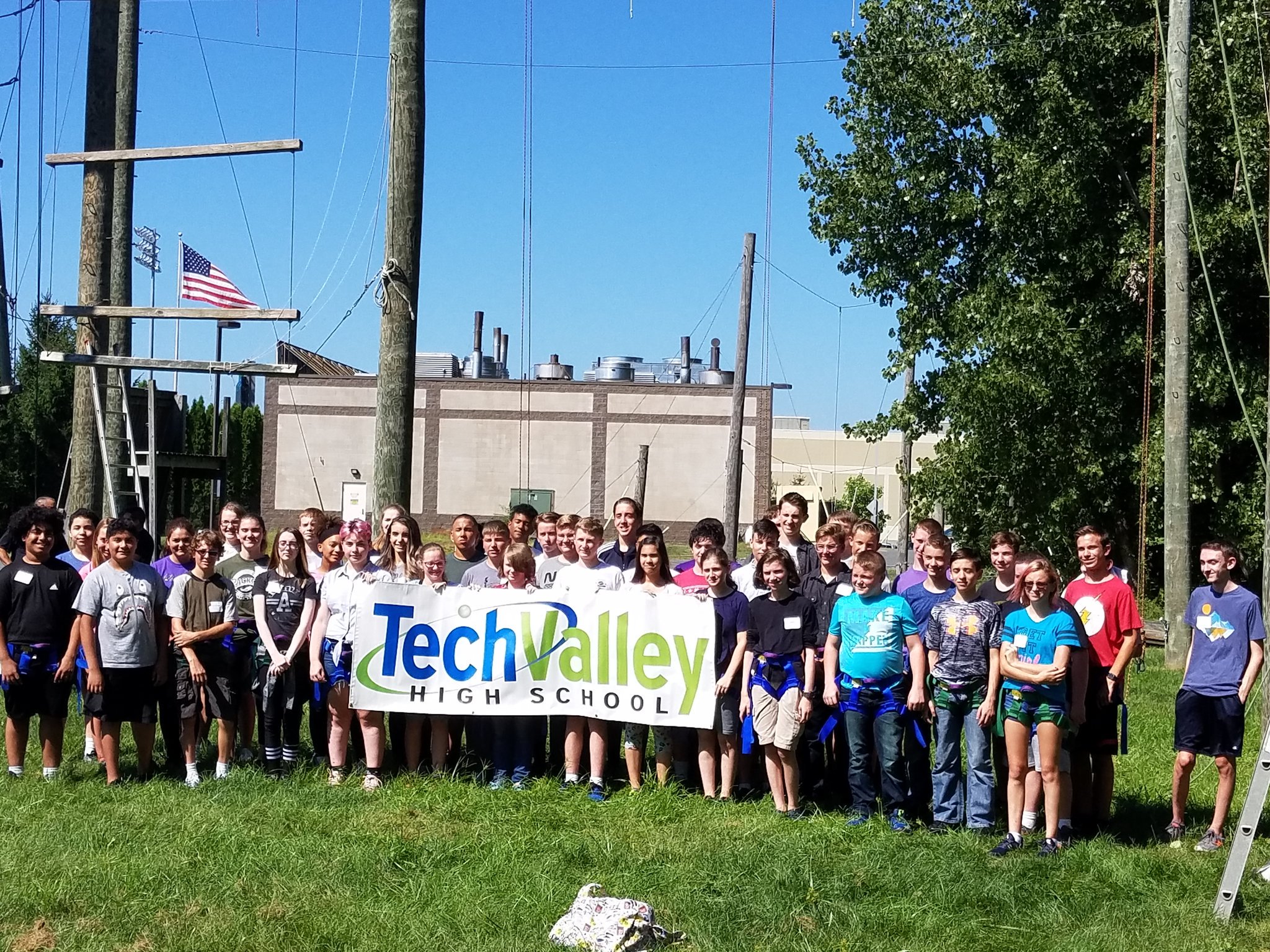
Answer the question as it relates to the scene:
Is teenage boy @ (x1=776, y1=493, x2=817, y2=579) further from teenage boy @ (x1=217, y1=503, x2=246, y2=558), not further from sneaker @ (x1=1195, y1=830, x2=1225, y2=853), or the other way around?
teenage boy @ (x1=217, y1=503, x2=246, y2=558)

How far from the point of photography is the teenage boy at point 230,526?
31.4 feet

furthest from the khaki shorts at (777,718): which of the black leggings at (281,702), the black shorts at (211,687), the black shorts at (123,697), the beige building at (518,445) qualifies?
the beige building at (518,445)

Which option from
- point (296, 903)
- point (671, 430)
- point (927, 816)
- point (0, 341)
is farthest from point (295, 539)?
point (671, 430)

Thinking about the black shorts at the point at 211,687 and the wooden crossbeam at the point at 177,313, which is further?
the wooden crossbeam at the point at 177,313

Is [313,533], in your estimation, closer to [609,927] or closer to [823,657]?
[823,657]

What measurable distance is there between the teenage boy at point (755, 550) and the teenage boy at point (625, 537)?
0.79 meters

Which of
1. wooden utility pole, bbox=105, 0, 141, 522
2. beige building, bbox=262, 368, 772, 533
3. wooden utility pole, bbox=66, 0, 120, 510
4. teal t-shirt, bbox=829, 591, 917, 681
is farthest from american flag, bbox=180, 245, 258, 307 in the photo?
beige building, bbox=262, 368, 772, 533

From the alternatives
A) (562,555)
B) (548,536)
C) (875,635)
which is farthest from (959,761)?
(548,536)

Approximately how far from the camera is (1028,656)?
25.3 ft

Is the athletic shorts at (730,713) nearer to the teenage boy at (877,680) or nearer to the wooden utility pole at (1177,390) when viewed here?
the teenage boy at (877,680)

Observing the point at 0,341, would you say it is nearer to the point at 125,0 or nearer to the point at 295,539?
the point at 125,0

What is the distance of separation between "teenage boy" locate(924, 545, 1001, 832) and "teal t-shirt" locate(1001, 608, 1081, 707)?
0.13m

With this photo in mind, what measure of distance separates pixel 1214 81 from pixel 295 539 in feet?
49.2

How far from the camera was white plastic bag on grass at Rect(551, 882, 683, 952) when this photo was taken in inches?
229
